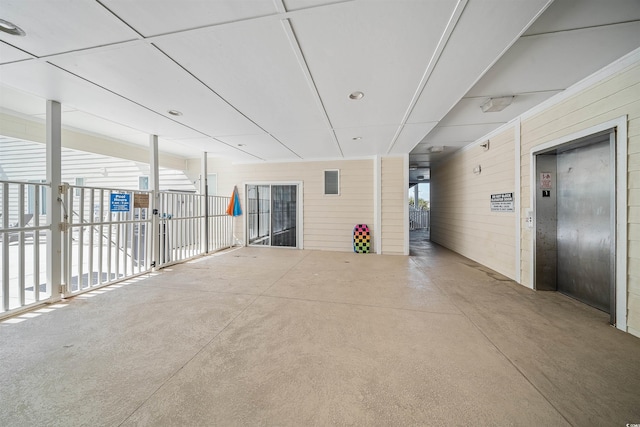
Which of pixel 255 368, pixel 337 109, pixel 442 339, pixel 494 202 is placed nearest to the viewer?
pixel 255 368

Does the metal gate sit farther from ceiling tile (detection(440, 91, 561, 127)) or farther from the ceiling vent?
the ceiling vent

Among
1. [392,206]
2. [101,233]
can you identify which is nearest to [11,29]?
[101,233]

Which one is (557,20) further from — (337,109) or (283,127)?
(283,127)

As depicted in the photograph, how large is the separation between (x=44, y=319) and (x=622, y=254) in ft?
19.6

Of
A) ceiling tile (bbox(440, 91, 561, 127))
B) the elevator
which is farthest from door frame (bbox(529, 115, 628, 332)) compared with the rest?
ceiling tile (bbox(440, 91, 561, 127))

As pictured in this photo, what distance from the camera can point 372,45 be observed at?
5.98 ft

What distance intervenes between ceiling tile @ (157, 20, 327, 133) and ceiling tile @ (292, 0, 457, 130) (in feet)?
0.69

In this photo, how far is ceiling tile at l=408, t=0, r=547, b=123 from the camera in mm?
1482

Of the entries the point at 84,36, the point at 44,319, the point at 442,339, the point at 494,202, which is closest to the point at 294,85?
the point at 84,36

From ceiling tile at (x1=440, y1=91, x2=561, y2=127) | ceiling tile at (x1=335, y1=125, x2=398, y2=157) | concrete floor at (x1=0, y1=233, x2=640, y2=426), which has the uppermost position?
ceiling tile at (x1=440, y1=91, x2=561, y2=127)

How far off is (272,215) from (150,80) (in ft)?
15.3

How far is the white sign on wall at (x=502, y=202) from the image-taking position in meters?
3.67

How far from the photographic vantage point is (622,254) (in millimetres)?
2137

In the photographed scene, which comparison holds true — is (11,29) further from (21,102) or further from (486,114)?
(486,114)
